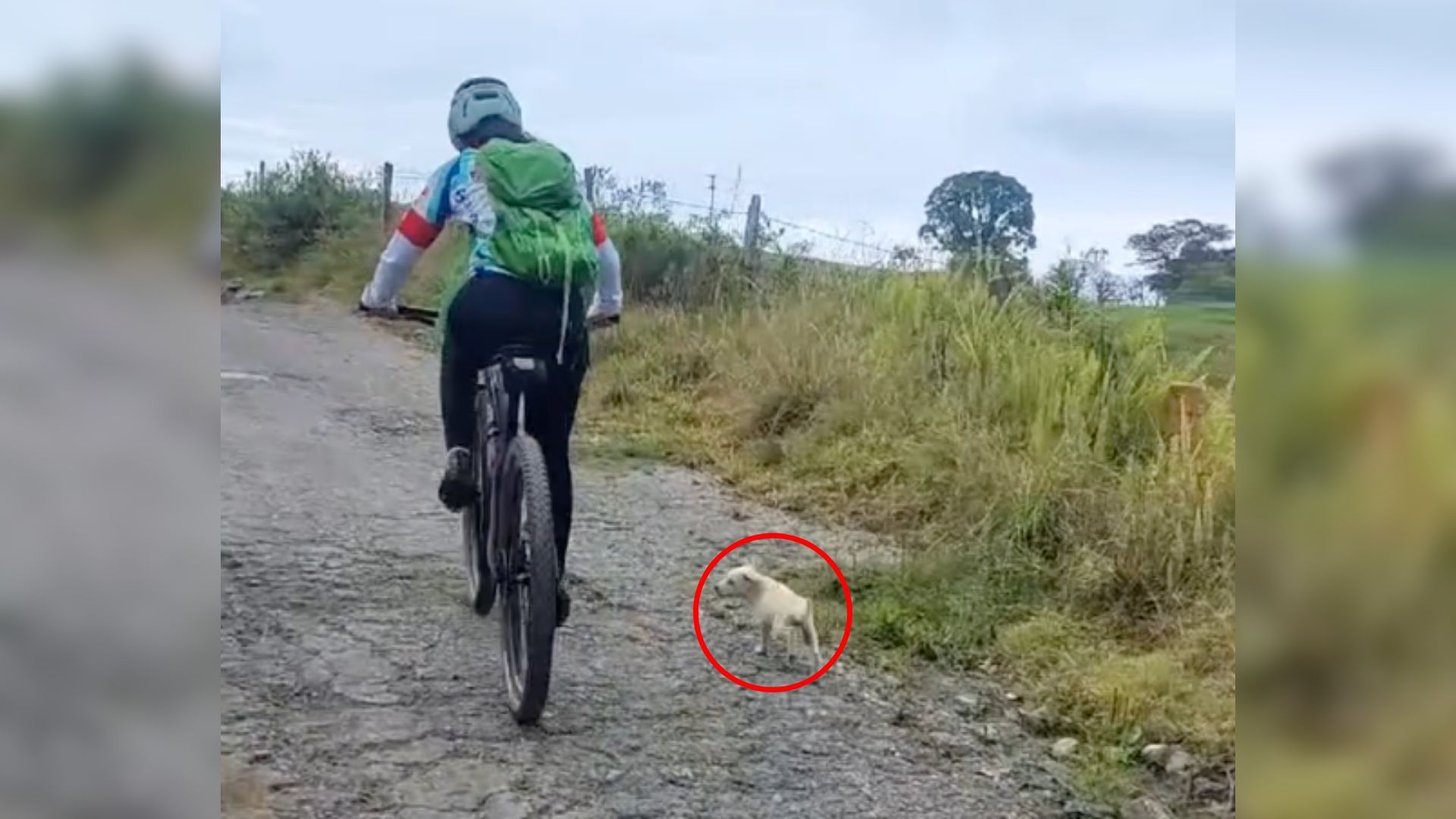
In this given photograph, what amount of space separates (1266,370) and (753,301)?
1023 millimetres

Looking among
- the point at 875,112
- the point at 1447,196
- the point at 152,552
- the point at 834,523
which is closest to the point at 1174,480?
the point at 834,523

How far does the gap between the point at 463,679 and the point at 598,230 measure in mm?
490

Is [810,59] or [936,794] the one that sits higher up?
[810,59]

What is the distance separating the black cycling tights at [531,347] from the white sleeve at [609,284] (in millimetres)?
49

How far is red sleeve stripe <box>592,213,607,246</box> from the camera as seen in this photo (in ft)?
4.27

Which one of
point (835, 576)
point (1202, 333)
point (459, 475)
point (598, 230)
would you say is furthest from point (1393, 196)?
point (459, 475)

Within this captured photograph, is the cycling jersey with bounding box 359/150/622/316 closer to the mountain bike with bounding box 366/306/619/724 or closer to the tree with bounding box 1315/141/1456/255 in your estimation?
the mountain bike with bounding box 366/306/619/724

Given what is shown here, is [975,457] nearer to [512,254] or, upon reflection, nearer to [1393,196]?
[512,254]

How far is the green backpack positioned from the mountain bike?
99mm

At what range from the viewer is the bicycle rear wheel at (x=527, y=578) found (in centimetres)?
130

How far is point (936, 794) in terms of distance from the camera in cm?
135

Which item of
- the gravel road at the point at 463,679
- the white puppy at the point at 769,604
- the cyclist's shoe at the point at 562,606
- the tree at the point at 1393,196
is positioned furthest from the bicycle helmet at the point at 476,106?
the tree at the point at 1393,196

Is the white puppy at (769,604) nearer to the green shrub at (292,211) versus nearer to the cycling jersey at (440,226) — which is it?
the cycling jersey at (440,226)

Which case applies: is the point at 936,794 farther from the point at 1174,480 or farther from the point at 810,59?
the point at 810,59
